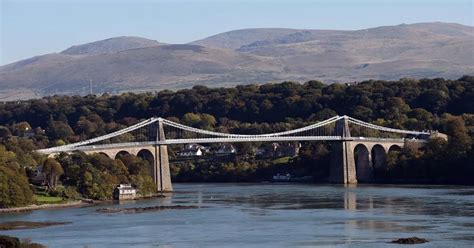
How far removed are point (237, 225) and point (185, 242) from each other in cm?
575

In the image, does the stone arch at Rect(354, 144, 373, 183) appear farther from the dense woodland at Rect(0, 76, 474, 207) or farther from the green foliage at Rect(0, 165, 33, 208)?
the green foliage at Rect(0, 165, 33, 208)

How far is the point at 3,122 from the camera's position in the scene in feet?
328

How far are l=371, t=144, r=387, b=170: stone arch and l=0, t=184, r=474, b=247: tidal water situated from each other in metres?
14.4

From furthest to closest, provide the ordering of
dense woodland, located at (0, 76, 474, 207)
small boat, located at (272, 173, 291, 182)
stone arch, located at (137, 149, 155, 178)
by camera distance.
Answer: small boat, located at (272, 173, 291, 182) < stone arch, located at (137, 149, 155, 178) < dense woodland, located at (0, 76, 474, 207)

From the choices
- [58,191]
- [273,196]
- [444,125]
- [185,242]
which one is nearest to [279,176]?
[444,125]

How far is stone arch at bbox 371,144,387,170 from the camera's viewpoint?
7506 centimetres

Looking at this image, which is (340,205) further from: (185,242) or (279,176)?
(279,176)

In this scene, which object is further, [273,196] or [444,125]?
[444,125]

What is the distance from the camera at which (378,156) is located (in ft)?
249

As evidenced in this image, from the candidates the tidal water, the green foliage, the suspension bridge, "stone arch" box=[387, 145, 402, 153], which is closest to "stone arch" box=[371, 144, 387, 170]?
the suspension bridge

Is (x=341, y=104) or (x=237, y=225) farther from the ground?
(x=341, y=104)

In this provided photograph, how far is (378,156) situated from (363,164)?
4.33ft

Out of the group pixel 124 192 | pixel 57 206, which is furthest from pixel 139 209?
pixel 124 192

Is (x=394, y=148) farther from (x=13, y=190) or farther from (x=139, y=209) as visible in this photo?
(x=13, y=190)
